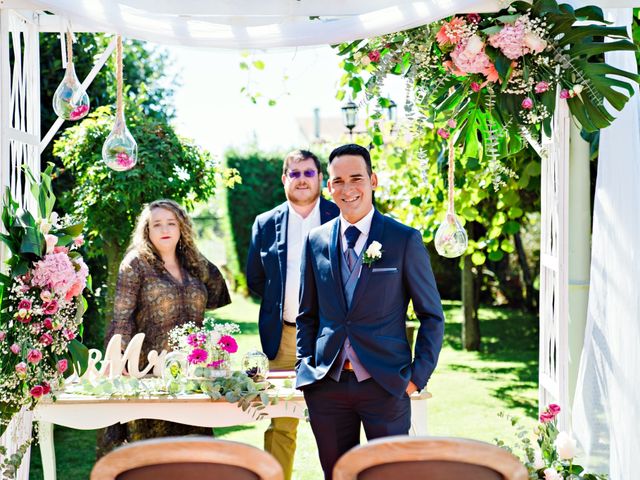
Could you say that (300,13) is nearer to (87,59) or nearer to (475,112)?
(475,112)

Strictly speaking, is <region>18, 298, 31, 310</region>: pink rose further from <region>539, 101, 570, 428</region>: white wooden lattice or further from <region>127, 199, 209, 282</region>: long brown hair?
<region>539, 101, 570, 428</region>: white wooden lattice

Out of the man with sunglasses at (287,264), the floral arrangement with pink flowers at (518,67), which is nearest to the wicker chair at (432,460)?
the floral arrangement with pink flowers at (518,67)

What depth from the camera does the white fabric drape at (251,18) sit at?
138 inches

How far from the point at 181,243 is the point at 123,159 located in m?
0.84

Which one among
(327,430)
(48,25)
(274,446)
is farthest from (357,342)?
(48,25)

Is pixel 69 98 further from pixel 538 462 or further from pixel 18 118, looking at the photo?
pixel 538 462

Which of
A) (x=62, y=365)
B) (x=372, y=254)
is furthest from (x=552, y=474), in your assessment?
(x=62, y=365)

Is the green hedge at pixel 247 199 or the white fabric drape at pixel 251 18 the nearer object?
the white fabric drape at pixel 251 18

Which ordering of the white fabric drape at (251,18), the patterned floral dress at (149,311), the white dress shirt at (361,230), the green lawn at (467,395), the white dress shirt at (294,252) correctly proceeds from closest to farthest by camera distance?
the white dress shirt at (361,230), the white fabric drape at (251,18), the patterned floral dress at (149,311), the white dress shirt at (294,252), the green lawn at (467,395)

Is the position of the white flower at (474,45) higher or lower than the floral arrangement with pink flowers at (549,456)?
higher

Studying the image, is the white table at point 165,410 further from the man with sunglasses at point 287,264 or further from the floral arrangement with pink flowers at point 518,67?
→ the floral arrangement with pink flowers at point 518,67

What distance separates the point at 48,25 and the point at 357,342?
89.8 inches

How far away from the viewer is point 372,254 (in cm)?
327

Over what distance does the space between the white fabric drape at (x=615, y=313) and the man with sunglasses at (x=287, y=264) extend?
143 cm
